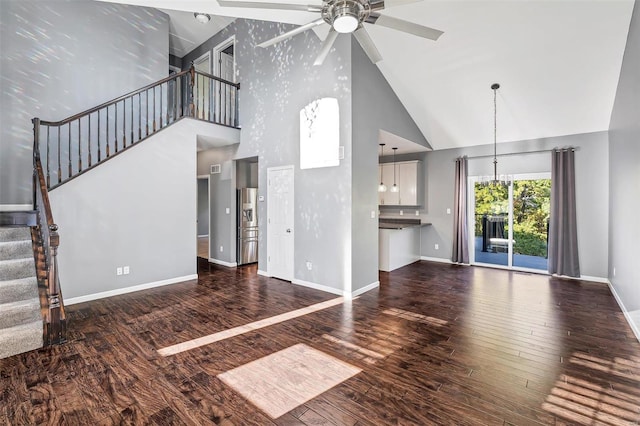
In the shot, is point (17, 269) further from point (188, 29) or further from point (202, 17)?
point (188, 29)

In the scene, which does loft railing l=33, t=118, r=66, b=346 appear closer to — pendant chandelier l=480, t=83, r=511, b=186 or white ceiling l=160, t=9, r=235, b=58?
white ceiling l=160, t=9, r=235, b=58

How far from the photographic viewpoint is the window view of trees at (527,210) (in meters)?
6.32

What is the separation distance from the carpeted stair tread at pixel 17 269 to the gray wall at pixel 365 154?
3970 mm

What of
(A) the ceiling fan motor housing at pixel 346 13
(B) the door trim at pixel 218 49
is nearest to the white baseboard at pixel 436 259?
(A) the ceiling fan motor housing at pixel 346 13

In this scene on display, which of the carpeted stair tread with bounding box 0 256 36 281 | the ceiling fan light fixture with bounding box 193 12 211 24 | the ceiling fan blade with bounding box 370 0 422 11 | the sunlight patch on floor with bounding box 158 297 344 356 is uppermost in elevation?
the ceiling fan light fixture with bounding box 193 12 211 24

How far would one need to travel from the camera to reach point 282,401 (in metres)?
2.25

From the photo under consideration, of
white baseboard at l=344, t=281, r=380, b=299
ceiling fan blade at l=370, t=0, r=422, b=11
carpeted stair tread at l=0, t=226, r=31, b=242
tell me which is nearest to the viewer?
ceiling fan blade at l=370, t=0, r=422, b=11

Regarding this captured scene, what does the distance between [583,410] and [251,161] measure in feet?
21.2

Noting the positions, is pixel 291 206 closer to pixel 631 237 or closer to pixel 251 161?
pixel 251 161

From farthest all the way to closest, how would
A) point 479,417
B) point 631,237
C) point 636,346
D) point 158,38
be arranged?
point 158,38, point 631,237, point 636,346, point 479,417

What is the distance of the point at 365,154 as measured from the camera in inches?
197

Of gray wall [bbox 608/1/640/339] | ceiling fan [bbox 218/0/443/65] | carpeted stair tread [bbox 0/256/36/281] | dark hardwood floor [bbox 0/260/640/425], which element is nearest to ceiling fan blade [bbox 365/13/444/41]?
ceiling fan [bbox 218/0/443/65]

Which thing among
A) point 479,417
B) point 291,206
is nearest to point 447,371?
point 479,417

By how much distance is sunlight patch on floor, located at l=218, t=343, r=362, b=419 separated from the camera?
2264 mm
